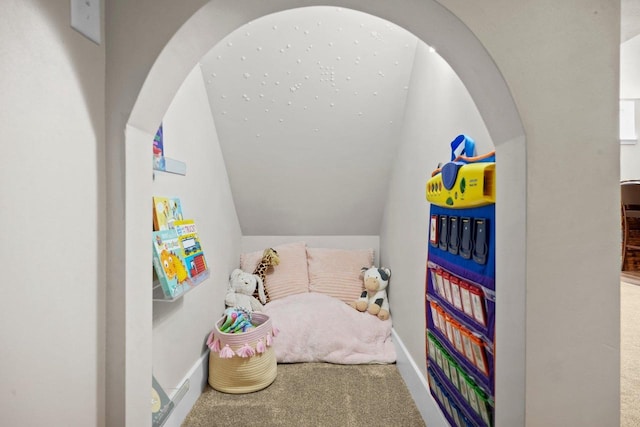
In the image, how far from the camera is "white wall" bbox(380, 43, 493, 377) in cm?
142

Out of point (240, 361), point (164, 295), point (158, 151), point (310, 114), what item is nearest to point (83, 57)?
point (158, 151)

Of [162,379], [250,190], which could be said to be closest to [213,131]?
[250,190]

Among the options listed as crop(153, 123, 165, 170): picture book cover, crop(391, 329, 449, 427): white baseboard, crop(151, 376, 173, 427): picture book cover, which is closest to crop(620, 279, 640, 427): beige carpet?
crop(391, 329, 449, 427): white baseboard

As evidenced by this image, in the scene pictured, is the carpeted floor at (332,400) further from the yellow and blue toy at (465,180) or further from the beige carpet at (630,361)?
the yellow and blue toy at (465,180)

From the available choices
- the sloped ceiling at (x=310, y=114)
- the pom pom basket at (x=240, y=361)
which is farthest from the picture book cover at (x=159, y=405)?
the sloped ceiling at (x=310, y=114)

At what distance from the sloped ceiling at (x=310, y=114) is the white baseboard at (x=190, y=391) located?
3.98 ft

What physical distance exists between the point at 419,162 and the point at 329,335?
132 centimetres

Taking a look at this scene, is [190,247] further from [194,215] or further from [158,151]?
[158,151]

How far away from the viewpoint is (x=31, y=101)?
67cm

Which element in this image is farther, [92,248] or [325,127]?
[325,127]

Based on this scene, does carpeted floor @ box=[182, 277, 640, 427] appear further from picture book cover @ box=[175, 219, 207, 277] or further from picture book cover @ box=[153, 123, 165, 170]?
picture book cover @ box=[153, 123, 165, 170]

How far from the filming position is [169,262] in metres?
1.42

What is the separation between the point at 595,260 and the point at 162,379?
170cm

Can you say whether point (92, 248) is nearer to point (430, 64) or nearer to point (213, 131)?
point (213, 131)
